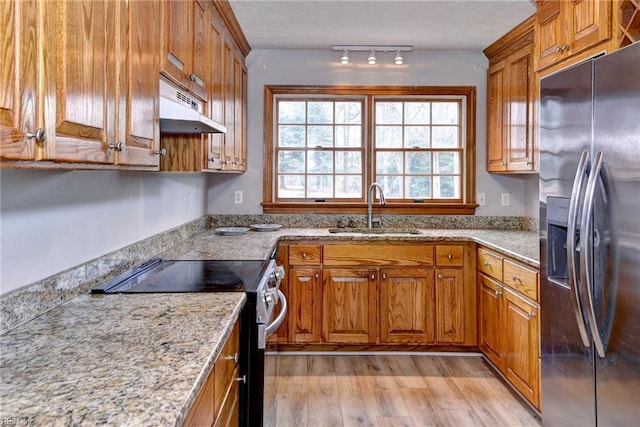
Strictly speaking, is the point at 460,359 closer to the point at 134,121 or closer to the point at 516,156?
A: the point at 516,156

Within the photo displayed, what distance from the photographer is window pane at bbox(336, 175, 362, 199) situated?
3932 mm

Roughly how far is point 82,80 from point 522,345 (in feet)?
8.22

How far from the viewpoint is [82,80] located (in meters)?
1.02

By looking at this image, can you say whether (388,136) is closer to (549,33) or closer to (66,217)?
(549,33)

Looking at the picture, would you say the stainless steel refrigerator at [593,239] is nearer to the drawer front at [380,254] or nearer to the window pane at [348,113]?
the drawer front at [380,254]

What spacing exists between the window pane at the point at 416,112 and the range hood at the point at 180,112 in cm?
210

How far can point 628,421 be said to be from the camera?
1.54m

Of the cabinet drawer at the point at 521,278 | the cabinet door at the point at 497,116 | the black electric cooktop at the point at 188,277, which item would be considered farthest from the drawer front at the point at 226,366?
the cabinet door at the point at 497,116

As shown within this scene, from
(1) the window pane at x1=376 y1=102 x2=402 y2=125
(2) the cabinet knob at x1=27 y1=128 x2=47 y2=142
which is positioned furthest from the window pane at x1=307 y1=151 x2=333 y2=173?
(2) the cabinet knob at x1=27 y1=128 x2=47 y2=142

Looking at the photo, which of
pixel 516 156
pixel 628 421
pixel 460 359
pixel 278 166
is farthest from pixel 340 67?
pixel 628 421

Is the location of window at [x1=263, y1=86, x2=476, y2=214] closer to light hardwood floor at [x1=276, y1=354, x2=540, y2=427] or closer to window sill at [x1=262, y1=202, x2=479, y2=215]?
window sill at [x1=262, y1=202, x2=479, y2=215]

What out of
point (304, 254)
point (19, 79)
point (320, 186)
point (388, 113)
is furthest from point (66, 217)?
point (388, 113)

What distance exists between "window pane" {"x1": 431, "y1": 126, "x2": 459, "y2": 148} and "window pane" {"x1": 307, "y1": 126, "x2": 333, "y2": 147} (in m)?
0.91

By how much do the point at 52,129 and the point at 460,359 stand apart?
3129 millimetres
